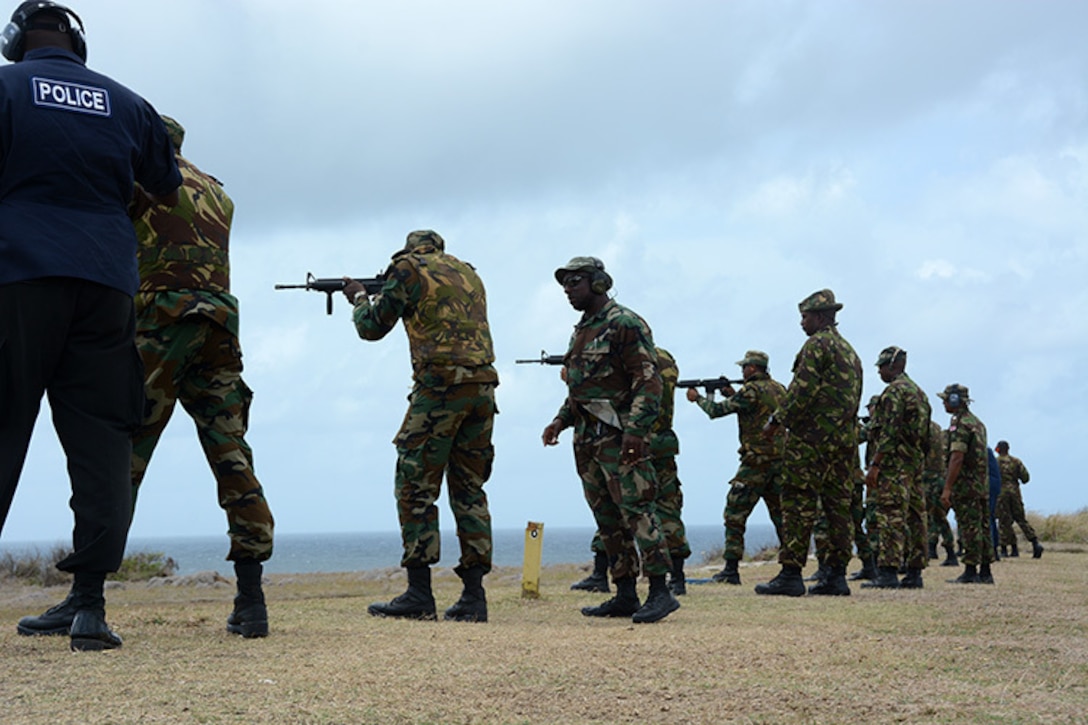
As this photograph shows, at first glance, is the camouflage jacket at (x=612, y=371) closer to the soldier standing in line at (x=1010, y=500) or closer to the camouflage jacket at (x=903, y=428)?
the camouflage jacket at (x=903, y=428)

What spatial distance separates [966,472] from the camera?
12.9 m

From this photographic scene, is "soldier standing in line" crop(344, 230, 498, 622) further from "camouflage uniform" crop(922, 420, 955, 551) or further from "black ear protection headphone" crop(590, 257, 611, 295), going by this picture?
"camouflage uniform" crop(922, 420, 955, 551)

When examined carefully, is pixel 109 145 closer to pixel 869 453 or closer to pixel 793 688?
pixel 793 688

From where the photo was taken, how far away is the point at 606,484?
7527 mm

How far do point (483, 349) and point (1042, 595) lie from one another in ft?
21.0

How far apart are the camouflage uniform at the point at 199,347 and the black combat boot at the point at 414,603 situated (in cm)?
166

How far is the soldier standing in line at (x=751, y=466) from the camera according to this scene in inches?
478

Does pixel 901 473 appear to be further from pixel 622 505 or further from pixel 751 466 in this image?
pixel 622 505

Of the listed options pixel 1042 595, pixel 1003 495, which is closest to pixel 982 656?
pixel 1042 595

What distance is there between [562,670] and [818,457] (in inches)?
244

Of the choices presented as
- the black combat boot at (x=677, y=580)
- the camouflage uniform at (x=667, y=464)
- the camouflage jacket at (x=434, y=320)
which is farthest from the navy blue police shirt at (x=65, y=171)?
the black combat boot at (x=677, y=580)

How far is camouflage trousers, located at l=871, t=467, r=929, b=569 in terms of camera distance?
10992 mm

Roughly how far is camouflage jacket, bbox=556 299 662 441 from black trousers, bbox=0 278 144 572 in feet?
11.3

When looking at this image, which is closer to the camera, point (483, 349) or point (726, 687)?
point (726, 687)
